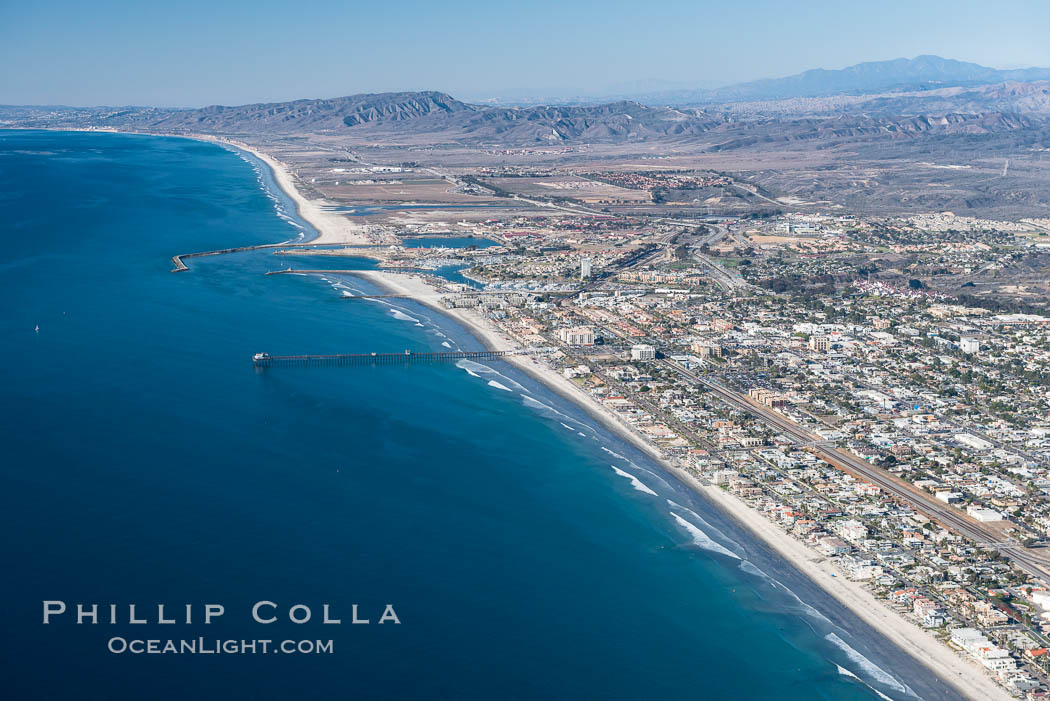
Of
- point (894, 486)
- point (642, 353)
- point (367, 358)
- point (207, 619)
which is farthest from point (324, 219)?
point (207, 619)

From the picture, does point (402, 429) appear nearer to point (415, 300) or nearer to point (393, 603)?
point (393, 603)

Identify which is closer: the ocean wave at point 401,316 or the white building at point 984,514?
the white building at point 984,514

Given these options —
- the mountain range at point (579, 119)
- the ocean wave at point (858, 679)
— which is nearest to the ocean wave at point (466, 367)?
the ocean wave at point (858, 679)

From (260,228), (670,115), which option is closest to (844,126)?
(670,115)

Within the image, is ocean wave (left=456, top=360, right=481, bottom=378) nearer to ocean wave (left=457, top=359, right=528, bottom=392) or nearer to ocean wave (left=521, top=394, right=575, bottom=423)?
ocean wave (left=457, top=359, right=528, bottom=392)

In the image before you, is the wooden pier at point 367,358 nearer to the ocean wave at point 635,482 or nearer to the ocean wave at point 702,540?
the ocean wave at point 635,482

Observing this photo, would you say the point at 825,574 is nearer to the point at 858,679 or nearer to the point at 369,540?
the point at 858,679
